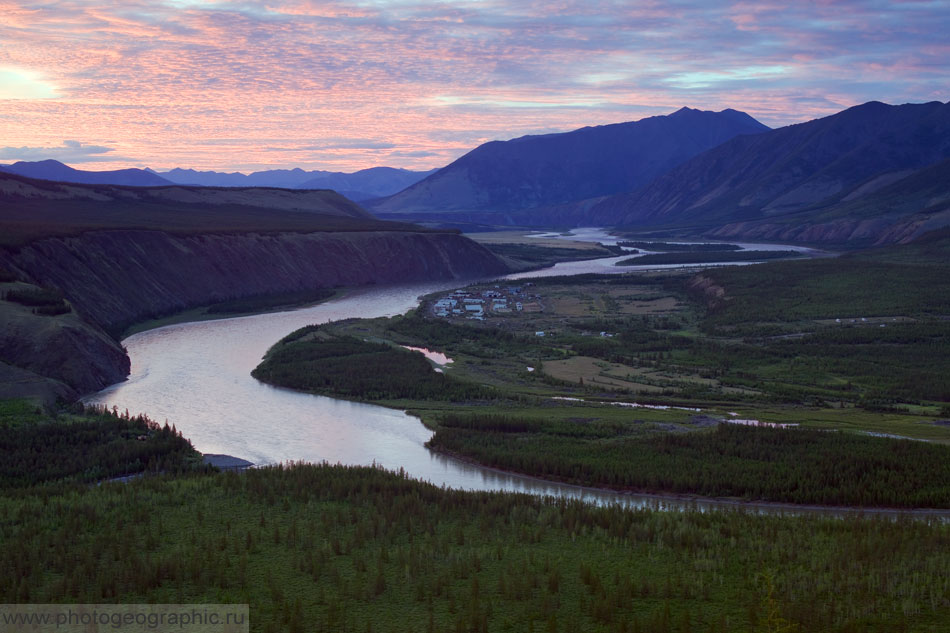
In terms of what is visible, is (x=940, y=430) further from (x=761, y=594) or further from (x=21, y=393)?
(x=21, y=393)

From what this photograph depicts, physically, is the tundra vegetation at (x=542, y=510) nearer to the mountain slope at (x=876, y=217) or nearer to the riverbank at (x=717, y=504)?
the riverbank at (x=717, y=504)

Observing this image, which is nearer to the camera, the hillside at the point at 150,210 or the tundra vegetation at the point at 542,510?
the tundra vegetation at the point at 542,510

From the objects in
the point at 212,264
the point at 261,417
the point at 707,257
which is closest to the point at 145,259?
the point at 212,264

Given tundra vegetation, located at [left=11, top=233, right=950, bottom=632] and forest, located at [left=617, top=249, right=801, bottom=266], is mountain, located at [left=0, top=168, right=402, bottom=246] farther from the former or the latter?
tundra vegetation, located at [left=11, top=233, right=950, bottom=632]

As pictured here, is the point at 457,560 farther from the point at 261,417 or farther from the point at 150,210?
the point at 150,210

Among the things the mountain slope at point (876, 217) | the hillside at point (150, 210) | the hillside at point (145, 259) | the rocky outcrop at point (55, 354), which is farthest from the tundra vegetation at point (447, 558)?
the mountain slope at point (876, 217)

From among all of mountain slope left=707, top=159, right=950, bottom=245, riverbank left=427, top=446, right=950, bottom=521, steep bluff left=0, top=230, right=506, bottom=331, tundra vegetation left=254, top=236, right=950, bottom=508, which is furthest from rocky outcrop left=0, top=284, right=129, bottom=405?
mountain slope left=707, top=159, right=950, bottom=245

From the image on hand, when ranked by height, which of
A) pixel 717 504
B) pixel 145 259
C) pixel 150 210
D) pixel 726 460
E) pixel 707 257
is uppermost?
pixel 150 210
